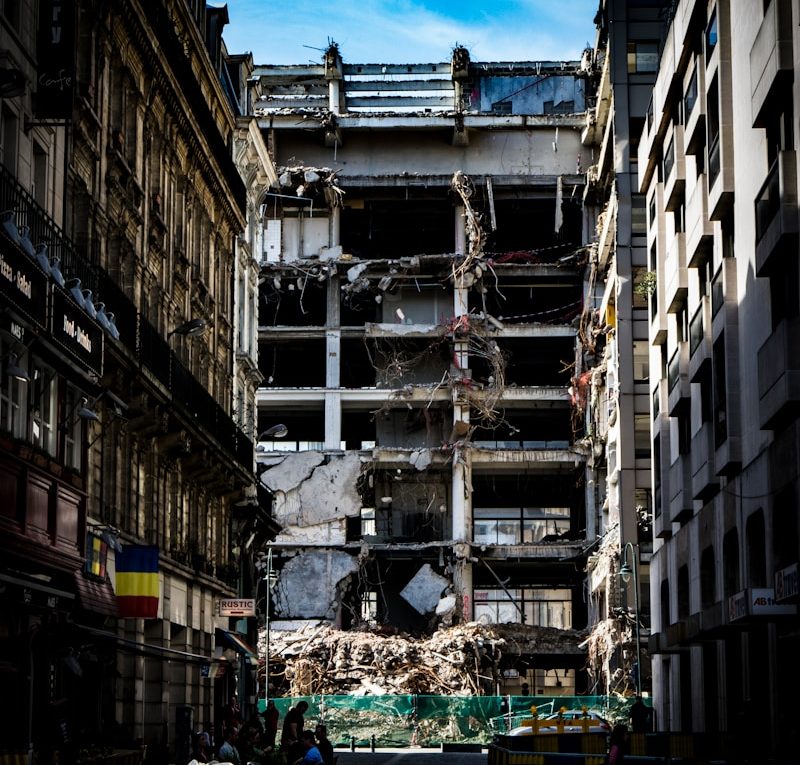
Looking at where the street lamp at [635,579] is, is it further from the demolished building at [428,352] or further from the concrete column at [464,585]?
the demolished building at [428,352]

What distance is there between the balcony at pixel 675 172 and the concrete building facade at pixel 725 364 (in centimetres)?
6

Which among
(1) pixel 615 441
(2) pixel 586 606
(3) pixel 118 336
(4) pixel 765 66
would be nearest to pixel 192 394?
(3) pixel 118 336

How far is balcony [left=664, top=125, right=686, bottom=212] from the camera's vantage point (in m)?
38.3

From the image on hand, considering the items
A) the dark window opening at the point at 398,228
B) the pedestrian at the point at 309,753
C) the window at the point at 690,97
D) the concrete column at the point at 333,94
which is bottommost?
the pedestrian at the point at 309,753

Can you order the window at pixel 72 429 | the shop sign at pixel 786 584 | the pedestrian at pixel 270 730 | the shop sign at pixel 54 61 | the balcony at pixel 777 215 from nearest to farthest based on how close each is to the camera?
the shop sign at pixel 786 584
the window at pixel 72 429
the shop sign at pixel 54 61
the balcony at pixel 777 215
the pedestrian at pixel 270 730

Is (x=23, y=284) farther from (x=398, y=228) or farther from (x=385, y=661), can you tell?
(x=398, y=228)

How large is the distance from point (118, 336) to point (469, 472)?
45.4 meters

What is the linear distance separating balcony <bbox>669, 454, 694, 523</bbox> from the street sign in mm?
11441

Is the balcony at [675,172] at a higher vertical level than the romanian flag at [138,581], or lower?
higher

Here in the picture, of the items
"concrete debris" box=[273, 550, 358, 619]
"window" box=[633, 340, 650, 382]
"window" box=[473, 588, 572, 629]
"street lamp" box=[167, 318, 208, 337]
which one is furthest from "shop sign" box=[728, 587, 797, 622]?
"window" box=[473, 588, 572, 629]

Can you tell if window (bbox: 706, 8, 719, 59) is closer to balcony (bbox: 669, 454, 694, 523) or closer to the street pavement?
balcony (bbox: 669, 454, 694, 523)

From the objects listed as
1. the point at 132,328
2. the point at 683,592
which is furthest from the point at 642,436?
the point at 132,328

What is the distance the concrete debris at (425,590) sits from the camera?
232ft

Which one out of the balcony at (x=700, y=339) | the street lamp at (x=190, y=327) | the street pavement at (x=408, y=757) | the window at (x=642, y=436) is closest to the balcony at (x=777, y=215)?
the balcony at (x=700, y=339)
